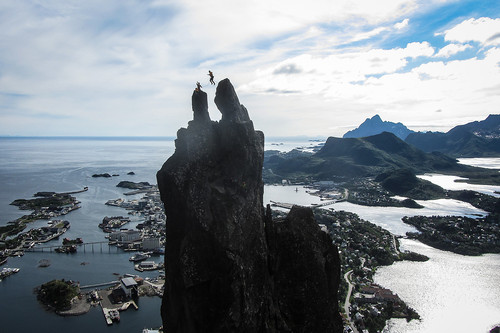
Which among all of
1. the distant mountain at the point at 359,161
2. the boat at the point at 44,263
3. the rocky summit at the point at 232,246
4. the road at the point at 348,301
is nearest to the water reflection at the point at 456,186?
the distant mountain at the point at 359,161

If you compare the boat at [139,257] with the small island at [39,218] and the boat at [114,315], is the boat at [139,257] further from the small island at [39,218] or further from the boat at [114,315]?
Answer: the small island at [39,218]

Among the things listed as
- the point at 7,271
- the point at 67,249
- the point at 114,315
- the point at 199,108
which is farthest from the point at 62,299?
the point at 199,108

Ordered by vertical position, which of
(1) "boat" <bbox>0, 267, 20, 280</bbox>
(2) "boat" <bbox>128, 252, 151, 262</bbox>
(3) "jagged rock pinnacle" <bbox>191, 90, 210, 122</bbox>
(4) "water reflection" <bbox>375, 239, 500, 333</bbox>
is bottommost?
(2) "boat" <bbox>128, 252, 151, 262</bbox>

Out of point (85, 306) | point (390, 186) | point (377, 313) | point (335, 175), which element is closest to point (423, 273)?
point (377, 313)

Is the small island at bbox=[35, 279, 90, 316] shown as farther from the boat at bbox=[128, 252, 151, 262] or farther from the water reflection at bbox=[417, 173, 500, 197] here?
the water reflection at bbox=[417, 173, 500, 197]

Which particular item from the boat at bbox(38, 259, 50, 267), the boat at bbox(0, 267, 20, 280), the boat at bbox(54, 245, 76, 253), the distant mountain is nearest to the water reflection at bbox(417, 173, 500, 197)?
the distant mountain

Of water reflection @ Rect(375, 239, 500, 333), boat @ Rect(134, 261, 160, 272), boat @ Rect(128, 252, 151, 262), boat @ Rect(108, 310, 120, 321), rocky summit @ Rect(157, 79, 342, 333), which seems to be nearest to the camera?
rocky summit @ Rect(157, 79, 342, 333)

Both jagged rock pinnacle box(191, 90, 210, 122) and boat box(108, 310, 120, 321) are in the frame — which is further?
boat box(108, 310, 120, 321)
